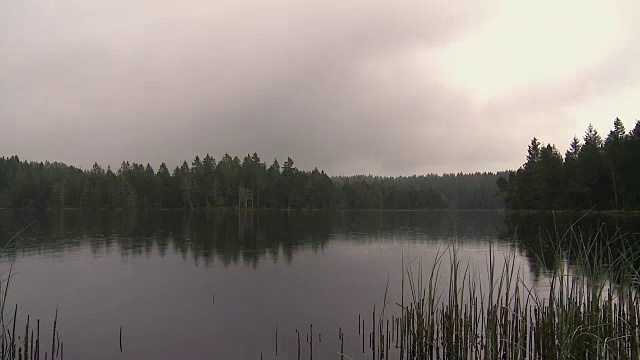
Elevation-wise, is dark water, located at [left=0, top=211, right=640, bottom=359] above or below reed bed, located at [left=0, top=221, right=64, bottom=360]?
below

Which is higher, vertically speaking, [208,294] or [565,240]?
[565,240]

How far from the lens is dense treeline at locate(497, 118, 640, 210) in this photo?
7095 centimetres

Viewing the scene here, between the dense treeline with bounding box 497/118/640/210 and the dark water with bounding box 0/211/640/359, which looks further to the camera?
the dense treeline with bounding box 497/118/640/210

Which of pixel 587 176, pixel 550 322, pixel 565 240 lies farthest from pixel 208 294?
pixel 587 176

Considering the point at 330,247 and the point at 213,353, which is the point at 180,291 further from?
the point at 330,247

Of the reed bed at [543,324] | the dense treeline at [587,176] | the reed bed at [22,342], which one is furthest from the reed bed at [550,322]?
the dense treeline at [587,176]

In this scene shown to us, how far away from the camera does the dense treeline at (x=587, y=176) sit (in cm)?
7095

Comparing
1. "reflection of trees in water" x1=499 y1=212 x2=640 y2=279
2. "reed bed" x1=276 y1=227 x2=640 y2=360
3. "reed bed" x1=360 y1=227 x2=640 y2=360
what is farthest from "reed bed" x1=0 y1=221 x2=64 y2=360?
"reflection of trees in water" x1=499 y1=212 x2=640 y2=279

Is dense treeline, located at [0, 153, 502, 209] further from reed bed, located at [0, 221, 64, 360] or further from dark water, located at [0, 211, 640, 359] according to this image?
reed bed, located at [0, 221, 64, 360]

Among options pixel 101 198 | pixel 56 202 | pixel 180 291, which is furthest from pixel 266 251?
pixel 56 202

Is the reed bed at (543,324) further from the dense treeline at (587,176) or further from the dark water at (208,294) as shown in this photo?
the dense treeline at (587,176)

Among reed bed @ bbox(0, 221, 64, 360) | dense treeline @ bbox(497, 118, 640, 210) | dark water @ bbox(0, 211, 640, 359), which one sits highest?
dense treeline @ bbox(497, 118, 640, 210)

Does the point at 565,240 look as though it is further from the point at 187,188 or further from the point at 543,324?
the point at 187,188

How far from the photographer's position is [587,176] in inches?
3125
